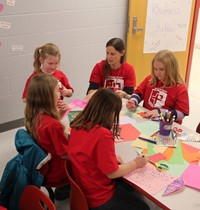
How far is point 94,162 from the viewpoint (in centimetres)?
166

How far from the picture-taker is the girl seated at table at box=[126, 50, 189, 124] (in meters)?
2.43

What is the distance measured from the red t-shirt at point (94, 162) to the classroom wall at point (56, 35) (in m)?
1.98

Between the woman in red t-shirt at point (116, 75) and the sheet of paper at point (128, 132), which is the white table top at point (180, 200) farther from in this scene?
the woman in red t-shirt at point (116, 75)

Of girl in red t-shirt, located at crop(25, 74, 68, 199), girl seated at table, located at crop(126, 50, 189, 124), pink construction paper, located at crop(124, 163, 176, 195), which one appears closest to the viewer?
pink construction paper, located at crop(124, 163, 176, 195)

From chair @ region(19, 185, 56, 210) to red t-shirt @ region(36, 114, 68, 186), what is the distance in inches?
14.2

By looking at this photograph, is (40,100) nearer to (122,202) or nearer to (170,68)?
(122,202)

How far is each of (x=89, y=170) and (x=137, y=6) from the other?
2965mm

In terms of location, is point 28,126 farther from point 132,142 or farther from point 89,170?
point 132,142

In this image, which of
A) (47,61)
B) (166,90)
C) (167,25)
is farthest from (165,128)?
(167,25)

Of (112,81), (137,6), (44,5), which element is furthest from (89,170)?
(137,6)

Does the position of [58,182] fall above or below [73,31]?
below

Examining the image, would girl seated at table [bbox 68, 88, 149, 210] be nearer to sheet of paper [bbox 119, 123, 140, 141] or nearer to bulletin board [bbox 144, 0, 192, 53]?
sheet of paper [bbox 119, 123, 140, 141]

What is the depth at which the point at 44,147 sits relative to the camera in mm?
1927

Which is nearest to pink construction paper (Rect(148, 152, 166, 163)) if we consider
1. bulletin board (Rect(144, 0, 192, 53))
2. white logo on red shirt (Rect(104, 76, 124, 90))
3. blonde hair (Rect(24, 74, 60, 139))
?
blonde hair (Rect(24, 74, 60, 139))
